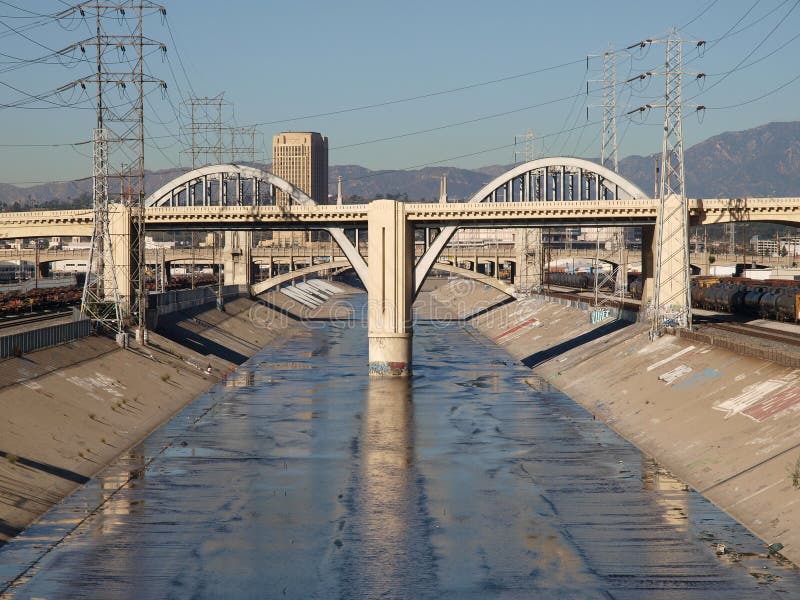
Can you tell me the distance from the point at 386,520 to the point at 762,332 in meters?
47.9

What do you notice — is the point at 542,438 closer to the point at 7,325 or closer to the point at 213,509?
the point at 213,509

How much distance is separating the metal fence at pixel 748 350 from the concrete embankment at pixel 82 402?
34.9 m

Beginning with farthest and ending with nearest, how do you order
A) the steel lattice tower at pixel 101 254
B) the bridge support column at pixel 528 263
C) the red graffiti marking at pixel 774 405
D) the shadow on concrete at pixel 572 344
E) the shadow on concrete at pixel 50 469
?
the bridge support column at pixel 528 263
the shadow on concrete at pixel 572 344
the steel lattice tower at pixel 101 254
the red graffiti marking at pixel 774 405
the shadow on concrete at pixel 50 469

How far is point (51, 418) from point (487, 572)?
29.0 metres

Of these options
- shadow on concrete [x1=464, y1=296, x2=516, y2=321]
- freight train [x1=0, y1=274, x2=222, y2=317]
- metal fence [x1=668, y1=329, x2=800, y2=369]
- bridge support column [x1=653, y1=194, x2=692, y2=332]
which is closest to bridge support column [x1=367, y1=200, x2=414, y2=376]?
bridge support column [x1=653, y1=194, x2=692, y2=332]

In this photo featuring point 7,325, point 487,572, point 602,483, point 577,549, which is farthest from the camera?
point 7,325

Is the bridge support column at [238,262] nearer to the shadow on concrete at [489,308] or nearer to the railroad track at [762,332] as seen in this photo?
the shadow on concrete at [489,308]

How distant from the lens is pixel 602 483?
48.3 metres

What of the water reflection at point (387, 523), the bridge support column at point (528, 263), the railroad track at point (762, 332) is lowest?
the water reflection at point (387, 523)

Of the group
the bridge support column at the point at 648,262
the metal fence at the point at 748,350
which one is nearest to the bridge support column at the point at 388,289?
the bridge support column at the point at 648,262

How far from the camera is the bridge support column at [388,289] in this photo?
92250 millimetres

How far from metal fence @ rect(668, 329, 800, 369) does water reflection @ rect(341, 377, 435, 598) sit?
20.3 m

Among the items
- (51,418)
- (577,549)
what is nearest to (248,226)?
(51,418)

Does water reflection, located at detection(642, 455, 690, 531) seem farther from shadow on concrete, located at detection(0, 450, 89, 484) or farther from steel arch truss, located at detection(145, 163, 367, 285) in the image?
steel arch truss, located at detection(145, 163, 367, 285)
